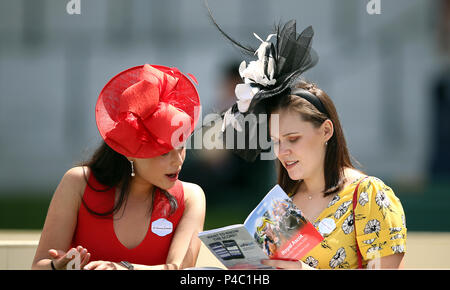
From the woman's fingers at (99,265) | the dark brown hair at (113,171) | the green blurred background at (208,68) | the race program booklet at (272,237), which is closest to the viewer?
the race program booklet at (272,237)

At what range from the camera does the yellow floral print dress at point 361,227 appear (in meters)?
2.04

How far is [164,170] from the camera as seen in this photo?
225 cm

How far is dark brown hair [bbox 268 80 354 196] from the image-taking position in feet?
7.36

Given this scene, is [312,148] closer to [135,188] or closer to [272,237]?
[272,237]

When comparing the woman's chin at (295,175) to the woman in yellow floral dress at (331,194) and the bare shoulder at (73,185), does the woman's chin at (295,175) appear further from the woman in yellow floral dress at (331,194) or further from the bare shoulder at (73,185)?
the bare shoulder at (73,185)

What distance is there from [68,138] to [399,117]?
4.81 m

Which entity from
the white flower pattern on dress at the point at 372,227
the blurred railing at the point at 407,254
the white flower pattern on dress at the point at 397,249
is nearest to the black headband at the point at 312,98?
the white flower pattern on dress at the point at 372,227

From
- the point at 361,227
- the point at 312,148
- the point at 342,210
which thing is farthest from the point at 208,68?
the point at 361,227

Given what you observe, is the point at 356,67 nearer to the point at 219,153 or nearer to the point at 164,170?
the point at 219,153

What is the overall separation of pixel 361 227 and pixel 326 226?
0.48 ft

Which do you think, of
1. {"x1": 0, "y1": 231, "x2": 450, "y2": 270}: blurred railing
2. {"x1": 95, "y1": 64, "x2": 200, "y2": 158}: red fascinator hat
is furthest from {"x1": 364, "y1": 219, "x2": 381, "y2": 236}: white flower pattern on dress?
{"x1": 0, "y1": 231, "x2": 450, "y2": 270}: blurred railing

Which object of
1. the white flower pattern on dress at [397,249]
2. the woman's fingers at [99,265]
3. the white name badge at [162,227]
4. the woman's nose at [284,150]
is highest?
the woman's nose at [284,150]

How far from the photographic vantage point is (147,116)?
2.18 meters
